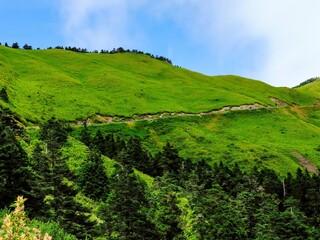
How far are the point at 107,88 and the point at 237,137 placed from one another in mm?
50655

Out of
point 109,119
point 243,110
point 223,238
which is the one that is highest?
point 243,110

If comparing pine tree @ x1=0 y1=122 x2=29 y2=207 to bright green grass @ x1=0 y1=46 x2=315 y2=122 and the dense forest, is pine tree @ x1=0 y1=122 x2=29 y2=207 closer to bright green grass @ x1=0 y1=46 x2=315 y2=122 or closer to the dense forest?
the dense forest

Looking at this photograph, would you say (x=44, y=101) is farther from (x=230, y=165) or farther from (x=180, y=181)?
(x=180, y=181)

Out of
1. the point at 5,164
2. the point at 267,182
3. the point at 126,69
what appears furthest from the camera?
the point at 126,69

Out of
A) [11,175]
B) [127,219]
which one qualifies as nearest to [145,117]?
[127,219]

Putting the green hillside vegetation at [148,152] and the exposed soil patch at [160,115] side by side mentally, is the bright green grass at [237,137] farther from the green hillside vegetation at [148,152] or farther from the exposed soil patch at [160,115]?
the exposed soil patch at [160,115]

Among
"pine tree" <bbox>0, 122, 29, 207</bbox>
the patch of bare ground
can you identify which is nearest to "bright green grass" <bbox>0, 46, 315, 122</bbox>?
the patch of bare ground

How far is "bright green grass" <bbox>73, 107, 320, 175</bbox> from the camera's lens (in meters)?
95.4

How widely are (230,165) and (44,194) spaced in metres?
68.6

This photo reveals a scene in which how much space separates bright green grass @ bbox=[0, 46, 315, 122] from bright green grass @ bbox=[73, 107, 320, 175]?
8.78 metres

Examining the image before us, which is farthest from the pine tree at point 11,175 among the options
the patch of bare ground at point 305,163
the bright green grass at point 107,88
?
the patch of bare ground at point 305,163

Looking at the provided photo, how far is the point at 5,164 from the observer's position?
2738cm

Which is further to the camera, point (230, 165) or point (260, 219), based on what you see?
point (230, 165)

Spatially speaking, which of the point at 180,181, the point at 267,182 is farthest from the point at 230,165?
the point at 180,181
